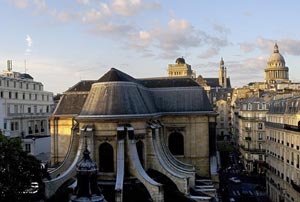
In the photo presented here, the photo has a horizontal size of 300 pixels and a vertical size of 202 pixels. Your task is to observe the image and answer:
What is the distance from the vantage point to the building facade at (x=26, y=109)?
2034 inches

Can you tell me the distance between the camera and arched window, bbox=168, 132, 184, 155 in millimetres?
41219

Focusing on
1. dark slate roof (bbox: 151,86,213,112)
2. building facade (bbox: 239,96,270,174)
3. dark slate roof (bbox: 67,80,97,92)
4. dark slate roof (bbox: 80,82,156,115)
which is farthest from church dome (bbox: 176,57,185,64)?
dark slate roof (bbox: 80,82,156,115)

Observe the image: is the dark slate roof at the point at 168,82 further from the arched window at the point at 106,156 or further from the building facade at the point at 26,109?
the building facade at the point at 26,109

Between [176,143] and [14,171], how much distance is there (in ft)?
64.0

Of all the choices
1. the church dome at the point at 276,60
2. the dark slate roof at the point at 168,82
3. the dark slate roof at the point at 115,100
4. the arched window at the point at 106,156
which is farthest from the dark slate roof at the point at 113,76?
the church dome at the point at 276,60

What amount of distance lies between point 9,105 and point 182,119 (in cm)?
2595

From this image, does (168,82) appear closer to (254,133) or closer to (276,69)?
(254,133)

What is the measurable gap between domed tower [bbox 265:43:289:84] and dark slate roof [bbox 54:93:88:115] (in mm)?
96972

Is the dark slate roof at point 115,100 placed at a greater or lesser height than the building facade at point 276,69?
lesser

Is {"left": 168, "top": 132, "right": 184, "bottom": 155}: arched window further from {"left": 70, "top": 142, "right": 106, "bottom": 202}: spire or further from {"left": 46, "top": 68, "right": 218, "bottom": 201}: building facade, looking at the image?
{"left": 70, "top": 142, "right": 106, "bottom": 202}: spire

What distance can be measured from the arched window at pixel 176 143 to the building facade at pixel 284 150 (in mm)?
11307

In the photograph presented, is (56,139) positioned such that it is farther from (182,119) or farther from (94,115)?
(182,119)

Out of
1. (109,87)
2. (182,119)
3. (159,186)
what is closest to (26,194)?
(159,186)

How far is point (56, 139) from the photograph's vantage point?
4091 cm
